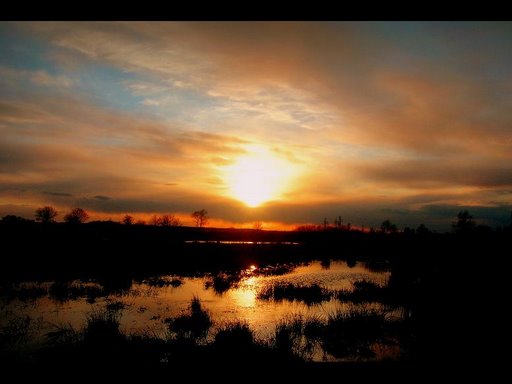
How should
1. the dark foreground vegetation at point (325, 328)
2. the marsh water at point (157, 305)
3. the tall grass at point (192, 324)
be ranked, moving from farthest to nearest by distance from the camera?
the marsh water at point (157, 305) < the tall grass at point (192, 324) < the dark foreground vegetation at point (325, 328)

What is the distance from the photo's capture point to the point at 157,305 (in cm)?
1702

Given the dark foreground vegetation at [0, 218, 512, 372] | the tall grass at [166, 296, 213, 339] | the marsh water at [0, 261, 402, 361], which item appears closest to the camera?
the dark foreground vegetation at [0, 218, 512, 372]

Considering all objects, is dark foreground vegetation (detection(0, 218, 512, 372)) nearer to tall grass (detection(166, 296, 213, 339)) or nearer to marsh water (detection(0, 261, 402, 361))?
tall grass (detection(166, 296, 213, 339))

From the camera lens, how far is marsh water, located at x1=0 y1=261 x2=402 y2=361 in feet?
43.5

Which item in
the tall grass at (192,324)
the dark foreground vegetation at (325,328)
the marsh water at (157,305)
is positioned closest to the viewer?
the dark foreground vegetation at (325,328)

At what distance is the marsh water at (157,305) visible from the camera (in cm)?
1327

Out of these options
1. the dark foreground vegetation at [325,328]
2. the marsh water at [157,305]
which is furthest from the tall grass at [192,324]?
the marsh water at [157,305]

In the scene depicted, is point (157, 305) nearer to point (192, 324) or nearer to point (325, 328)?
point (192, 324)

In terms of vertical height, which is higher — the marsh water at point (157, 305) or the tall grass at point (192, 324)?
the tall grass at point (192, 324)

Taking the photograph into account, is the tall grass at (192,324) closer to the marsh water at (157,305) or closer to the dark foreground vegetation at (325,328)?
the dark foreground vegetation at (325,328)

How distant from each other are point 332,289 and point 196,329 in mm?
12570

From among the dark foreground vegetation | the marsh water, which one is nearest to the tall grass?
the dark foreground vegetation

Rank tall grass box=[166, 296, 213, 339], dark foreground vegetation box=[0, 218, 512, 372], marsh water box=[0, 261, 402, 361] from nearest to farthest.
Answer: dark foreground vegetation box=[0, 218, 512, 372]
tall grass box=[166, 296, 213, 339]
marsh water box=[0, 261, 402, 361]

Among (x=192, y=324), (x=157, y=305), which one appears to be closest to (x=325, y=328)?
(x=192, y=324)
